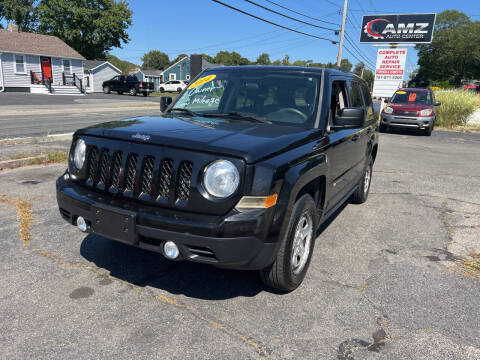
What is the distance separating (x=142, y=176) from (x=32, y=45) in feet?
139

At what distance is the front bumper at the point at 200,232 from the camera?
97.8 inches

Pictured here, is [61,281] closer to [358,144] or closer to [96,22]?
[358,144]

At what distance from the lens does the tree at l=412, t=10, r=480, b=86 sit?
6669 centimetres

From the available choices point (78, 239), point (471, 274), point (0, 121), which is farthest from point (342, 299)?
point (0, 121)

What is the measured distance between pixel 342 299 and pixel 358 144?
2275 millimetres

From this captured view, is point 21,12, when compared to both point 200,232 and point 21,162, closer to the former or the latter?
point 21,162

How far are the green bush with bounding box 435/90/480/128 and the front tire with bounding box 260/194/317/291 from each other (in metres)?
19.1

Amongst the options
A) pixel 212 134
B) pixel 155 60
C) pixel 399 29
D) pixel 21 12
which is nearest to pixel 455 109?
pixel 399 29

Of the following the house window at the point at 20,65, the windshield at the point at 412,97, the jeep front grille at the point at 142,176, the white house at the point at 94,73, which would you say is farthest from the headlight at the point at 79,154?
the white house at the point at 94,73

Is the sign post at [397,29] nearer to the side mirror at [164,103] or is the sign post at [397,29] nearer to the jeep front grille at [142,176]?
the side mirror at [164,103]

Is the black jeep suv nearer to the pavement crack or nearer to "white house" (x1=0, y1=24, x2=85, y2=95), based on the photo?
the pavement crack

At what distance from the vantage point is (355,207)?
5.73 metres

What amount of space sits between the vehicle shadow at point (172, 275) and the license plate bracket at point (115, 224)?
0.65 metres

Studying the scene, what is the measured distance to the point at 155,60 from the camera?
13812 centimetres
